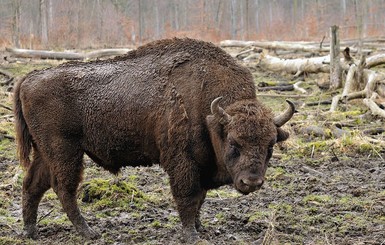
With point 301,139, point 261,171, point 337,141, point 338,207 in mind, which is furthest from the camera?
point 301,139

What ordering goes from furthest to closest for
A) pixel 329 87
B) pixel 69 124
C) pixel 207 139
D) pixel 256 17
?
pixel 256 17
pixel 329 87
pixel 69 124
pixel 207 139

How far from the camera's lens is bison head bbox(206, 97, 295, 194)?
5117mm

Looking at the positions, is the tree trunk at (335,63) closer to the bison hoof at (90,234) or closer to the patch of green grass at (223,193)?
the patch of green grass at (223,193)

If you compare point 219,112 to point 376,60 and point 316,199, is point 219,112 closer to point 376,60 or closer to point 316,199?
point 316,199

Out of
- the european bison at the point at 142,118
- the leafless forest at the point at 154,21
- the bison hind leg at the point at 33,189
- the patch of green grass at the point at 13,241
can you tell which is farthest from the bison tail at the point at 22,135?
the leafless forest at the point at 154,21

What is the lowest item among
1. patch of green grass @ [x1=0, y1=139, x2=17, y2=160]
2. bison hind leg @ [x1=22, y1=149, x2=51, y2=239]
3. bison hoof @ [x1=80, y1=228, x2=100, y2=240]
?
bison hoof @ [x1=80, y1=228, x2=100, y2=240]

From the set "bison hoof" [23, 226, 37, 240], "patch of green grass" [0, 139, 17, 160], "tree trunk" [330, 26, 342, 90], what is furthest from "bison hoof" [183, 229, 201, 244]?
"tree trunk" [330, 26, 342, 90]

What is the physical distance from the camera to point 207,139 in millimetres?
5695

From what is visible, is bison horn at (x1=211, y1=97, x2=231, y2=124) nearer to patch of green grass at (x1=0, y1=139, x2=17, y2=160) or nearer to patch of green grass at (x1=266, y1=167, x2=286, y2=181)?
patch of green grass at (x1=266, y1=167, x2=286, y2=181)

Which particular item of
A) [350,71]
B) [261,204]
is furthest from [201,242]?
[350,71]

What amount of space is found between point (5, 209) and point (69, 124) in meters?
1.55

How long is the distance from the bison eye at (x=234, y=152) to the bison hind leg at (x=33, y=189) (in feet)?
6.84

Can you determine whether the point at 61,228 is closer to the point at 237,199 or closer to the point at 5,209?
the point at 5,209

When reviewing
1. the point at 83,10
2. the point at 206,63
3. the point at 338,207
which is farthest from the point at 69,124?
the point at 83,10
